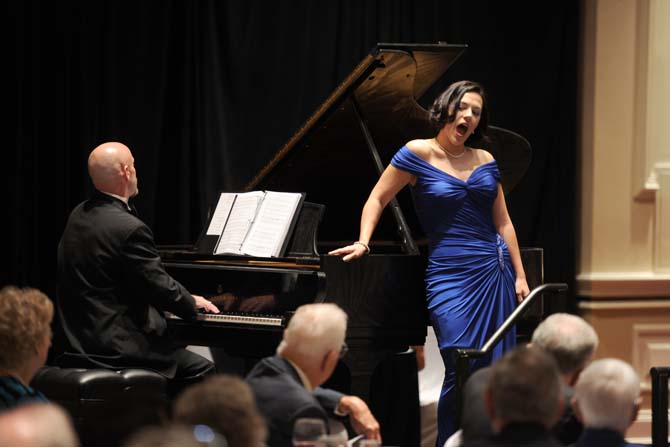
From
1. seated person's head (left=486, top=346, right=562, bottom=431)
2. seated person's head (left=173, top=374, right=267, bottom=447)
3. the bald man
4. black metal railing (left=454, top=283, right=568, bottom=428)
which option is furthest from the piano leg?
seated person's head (left=173, top=374, right=267, bottom=447)

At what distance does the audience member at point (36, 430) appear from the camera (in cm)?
174

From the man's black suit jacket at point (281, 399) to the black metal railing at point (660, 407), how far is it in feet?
5.63

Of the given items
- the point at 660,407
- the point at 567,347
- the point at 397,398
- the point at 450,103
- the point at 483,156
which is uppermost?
the point at 450,103

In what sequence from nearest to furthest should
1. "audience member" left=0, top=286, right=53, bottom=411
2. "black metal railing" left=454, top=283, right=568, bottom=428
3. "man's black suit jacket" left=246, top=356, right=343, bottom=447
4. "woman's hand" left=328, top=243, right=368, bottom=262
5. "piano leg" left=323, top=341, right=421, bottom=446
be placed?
"man's black suit jacket" left=246, top=356, right=343, bottom=447 → "audience member" left=0, top=286, right=53, bottom=411 → "black metal railing" left=454, top=283, right=568, bottom=428 → "woman's hand" left=328, top=243, right=368, bottom=262 → "piano leg" left=323, top=341, right=421, bottom=446

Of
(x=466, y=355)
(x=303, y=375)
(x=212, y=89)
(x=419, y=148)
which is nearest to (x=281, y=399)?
(x=303, y=375)

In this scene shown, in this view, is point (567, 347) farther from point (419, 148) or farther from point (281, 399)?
point (419, 148)

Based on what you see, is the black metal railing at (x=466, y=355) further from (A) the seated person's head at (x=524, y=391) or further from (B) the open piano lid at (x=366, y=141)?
(A) the seated person's head at (x=524, y=391)

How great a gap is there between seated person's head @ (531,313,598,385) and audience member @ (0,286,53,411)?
4.71ft

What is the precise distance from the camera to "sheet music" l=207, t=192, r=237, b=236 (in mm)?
4870

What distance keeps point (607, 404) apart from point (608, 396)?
0.06ft

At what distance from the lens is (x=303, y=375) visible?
2.84m

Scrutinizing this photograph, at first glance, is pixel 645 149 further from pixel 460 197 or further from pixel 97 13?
pixel 97 13

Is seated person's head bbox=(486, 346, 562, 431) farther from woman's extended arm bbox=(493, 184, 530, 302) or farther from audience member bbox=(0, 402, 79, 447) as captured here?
woman's extended arm bbox=(493, 184, 530, 302)

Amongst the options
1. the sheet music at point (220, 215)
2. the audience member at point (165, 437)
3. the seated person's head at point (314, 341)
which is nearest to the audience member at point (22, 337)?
the seated person's head at point (314, 341)
